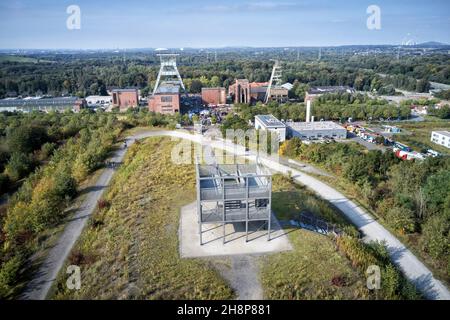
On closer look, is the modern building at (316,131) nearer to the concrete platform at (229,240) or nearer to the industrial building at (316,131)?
the industrial building at (316,131)

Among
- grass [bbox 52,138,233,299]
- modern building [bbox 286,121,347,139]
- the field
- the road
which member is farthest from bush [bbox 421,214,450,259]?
modern building [bbox 286,121,347,139]

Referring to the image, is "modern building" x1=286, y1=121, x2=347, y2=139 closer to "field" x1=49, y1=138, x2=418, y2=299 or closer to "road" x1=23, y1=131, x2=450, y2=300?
"road" x1=23, y1=131, x2=450, y2=300

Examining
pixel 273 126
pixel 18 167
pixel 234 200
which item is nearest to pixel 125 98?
pixel 273 126

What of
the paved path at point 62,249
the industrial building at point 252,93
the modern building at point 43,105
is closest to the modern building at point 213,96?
the industrial building at point 252,93

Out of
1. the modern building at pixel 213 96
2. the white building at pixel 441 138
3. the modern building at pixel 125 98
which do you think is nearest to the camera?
the white building at pixel 441 138

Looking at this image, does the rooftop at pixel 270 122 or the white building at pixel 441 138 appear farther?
the white building at pixel 441 138
